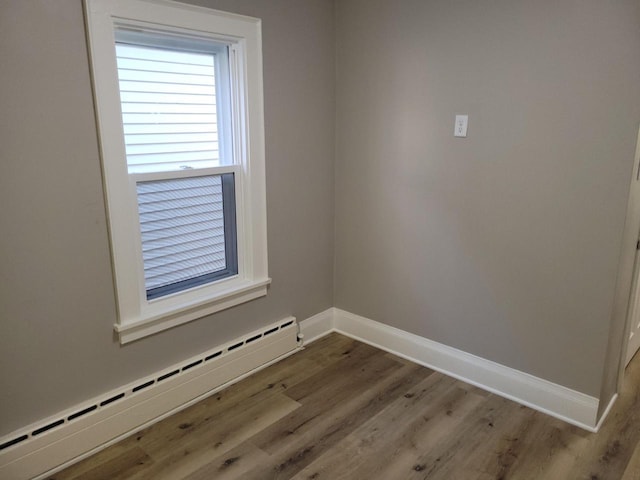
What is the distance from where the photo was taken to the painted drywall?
6.93 feet

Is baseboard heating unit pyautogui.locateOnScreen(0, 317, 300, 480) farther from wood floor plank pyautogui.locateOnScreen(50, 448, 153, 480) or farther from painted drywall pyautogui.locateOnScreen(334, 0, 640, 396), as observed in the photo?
painted drywall pyautogui.locateOnScreen(334, 0, 640, 396)

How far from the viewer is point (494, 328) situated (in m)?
2.61

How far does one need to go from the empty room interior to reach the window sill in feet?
0.04

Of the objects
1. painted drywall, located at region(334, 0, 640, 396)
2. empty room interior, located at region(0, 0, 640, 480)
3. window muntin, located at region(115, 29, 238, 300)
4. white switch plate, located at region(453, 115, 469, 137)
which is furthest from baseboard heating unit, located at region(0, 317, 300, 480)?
white switch plate, located at region(453, 115, 469, 137)

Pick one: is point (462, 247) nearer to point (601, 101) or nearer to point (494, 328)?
point (494, 328)

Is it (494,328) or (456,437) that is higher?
(494,328)

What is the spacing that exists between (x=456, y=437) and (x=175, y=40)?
2.27 metres

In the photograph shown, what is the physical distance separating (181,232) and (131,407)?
2.83 ft

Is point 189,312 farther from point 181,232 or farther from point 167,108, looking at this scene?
point 167,108

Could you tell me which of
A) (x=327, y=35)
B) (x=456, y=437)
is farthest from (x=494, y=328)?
(x=327, y=35)

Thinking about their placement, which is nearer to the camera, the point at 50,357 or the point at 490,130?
the point at 50,357

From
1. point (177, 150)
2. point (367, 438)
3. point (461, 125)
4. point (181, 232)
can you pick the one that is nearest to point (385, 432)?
point (367, 438)

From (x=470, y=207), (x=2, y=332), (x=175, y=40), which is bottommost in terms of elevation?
(x=2, y=332)

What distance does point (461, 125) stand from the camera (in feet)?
8.27
